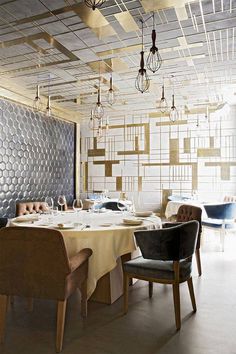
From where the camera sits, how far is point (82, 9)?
10.7 feet

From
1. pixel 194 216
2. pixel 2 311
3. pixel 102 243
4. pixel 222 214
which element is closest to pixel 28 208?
pixel 102 243

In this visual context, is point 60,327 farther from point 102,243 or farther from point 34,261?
point 102,243

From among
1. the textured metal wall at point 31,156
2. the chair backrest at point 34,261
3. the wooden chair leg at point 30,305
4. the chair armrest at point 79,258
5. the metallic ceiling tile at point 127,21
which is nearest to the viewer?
the chair backrest at point 34,261

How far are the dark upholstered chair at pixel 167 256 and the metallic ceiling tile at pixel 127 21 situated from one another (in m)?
2.51

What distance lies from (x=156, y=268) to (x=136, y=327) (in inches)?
19.7

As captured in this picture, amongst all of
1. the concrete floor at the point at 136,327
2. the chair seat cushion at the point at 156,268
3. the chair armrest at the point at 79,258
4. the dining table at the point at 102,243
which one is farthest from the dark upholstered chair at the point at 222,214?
the chair armrest at the point at 79,258

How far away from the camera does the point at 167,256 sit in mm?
2377

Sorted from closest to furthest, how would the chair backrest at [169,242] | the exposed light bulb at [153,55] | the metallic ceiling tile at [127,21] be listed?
the chair backrest at [169,242], the exposed light bulb at [153,55], the metallic ceiling tile at [127,21]

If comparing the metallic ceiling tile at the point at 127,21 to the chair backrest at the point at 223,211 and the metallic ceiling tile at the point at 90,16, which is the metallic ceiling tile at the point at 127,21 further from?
the chair backrest at the point at 223,211

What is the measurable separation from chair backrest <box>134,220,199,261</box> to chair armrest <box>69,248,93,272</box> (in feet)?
1.45

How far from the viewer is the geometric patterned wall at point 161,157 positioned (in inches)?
292

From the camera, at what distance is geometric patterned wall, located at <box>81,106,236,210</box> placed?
7422 mm

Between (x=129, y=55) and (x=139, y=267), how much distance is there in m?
3.28

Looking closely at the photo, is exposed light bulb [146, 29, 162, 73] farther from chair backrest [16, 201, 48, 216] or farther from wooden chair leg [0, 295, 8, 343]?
chair backrest [16, 201, 48, 216]
